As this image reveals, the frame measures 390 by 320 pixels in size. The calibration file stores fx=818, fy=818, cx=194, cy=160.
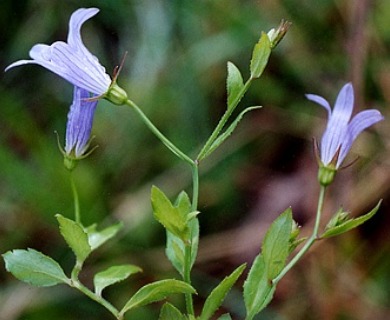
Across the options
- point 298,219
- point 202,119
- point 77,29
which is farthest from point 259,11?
point 77,29

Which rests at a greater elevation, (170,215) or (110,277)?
(170,215)

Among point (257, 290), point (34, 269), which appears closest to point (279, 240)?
point (257, 290)

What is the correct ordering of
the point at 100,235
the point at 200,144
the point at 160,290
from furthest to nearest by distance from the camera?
1. the point at 200,144
2. the point at 100,235
3. the point at 160,290

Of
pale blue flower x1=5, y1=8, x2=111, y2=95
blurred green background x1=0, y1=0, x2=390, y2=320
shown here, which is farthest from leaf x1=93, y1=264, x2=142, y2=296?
blurred green background x1=0, y1=0, x2=390, y2=320

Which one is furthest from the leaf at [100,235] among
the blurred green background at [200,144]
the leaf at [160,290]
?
the blurred green background at [200,144]

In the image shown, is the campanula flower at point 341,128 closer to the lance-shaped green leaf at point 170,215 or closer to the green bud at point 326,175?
the green bud at point 326,175

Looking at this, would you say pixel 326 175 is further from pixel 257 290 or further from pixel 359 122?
pixel 257 290

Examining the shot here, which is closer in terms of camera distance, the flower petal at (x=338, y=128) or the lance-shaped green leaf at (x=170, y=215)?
the lance-shaped green leaf at (x=170, y=215)
